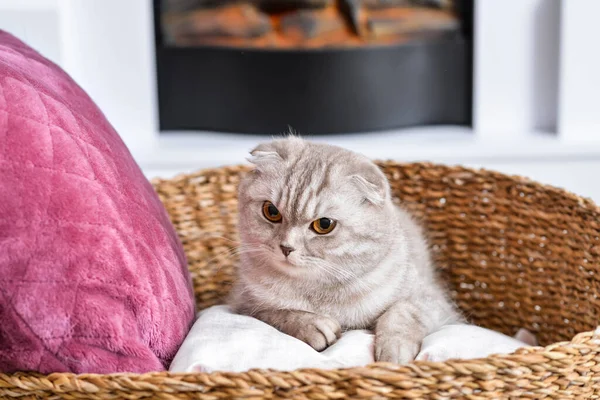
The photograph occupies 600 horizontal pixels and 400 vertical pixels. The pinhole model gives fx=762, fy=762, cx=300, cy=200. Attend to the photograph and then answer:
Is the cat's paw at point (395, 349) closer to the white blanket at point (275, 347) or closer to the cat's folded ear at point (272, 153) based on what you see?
the white blanket at point (275, 347)

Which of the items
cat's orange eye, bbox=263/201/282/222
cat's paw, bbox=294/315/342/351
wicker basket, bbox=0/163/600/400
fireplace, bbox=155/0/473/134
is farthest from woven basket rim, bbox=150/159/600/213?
fireplace, bbox=155/0/473/134

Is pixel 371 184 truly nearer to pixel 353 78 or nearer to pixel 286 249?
pixel 286 249

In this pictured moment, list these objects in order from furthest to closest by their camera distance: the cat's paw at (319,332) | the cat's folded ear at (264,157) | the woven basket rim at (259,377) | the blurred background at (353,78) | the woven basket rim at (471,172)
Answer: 1. the blurred background at (353,78)
2. the woven basket rim at (471,172)
3. the cat's folded ear at (264,157)
4. the cat's paw at (319,332)
5. the woven basket rim at (259,377)

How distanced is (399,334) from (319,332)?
13 centimetres

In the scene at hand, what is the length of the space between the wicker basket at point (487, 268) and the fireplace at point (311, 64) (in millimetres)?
727

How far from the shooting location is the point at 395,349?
117 centimetres

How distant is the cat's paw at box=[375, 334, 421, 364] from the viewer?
116 centimetres

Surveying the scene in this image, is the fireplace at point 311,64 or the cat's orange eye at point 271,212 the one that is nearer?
the cat's orange eye at point 271,212

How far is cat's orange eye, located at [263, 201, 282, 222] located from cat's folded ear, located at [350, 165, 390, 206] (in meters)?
0.14

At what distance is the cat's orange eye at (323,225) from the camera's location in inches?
49.0

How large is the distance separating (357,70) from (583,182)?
79 cm

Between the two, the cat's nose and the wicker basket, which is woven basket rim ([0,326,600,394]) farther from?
the cat's nose

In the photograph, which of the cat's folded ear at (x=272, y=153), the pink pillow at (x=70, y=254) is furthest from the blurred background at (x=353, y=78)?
the pink pillow at (x=70, y=254)

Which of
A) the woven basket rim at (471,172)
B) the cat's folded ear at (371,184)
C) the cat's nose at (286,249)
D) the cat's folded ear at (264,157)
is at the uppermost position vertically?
the cat's folded ear at (264,157)
